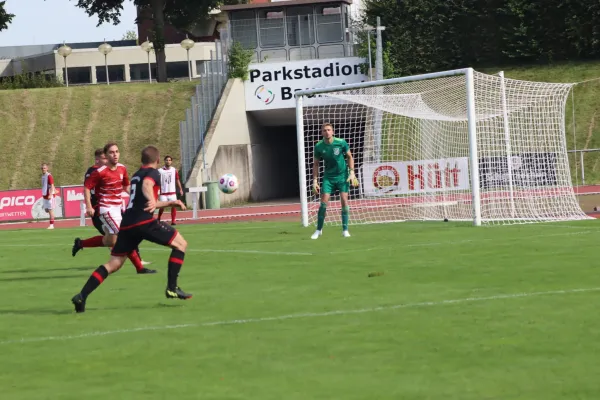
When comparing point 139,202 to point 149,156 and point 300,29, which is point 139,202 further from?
point 300,29

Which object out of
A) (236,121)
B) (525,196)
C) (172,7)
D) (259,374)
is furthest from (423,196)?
(172,7)

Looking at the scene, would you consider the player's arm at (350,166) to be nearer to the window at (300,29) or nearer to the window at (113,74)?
the window at (300,29)

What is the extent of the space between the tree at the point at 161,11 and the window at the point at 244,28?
10.3 meters

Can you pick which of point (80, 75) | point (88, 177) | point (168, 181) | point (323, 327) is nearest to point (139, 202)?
point (323, 327)

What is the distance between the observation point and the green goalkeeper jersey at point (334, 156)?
A: 818 inches

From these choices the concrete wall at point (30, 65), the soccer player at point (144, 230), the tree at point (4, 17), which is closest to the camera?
the soccer player at point (144, 230)

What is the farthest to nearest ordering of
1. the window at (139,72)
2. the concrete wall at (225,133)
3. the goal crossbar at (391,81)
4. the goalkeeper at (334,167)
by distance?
the window at (139,72) < the concrete wall at (225,133) < the goal crossbar at (391,81) < the goalkeeper at (334,167)

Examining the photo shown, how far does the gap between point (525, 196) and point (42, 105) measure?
30881mm

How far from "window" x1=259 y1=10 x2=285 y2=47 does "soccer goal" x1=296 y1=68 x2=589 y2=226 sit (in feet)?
50.6

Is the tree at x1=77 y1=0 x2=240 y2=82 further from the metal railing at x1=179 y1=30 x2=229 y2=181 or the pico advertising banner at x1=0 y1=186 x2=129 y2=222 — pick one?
the pico advertising banner at x1=0 y1=186 x2=129 y2=222

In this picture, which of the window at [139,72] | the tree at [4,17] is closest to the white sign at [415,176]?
the tree at [4,17]

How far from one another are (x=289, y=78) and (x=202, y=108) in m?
4.01

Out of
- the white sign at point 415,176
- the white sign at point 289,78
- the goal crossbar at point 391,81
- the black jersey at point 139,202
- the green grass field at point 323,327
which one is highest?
the white sign at point 289,78

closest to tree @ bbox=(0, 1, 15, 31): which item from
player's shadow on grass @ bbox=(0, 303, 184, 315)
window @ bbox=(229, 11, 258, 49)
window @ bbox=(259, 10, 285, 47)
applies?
window @ bbox=(229, 11, 258, 49)
